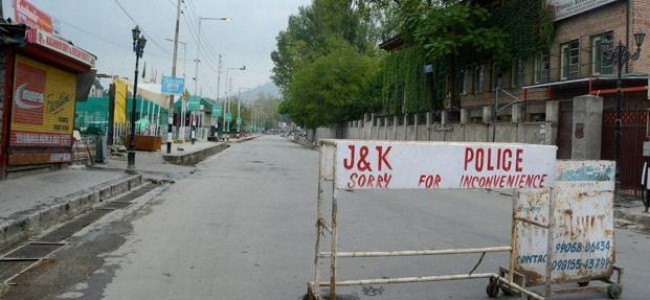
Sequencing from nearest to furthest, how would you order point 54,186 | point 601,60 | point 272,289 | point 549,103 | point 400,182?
point 400,182 < point 272,289 < point 54,186 < point 549,103 < point 601,60

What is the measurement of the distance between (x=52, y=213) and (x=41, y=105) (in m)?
6.79

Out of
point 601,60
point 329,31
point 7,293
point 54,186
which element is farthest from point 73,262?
point 329,31

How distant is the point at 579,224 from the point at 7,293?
5510 mm

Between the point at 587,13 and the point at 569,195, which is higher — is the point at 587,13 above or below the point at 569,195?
above

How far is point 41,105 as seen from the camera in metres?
16.0

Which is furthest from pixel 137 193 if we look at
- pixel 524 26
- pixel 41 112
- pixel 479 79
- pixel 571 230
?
pixel 479 79

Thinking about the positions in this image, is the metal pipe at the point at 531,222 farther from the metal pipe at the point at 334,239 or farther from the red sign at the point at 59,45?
the red sign at the point at 59,45

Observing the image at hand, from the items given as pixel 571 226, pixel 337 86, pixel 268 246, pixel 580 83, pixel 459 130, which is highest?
pixel 337 86

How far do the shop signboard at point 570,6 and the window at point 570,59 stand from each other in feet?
4.31

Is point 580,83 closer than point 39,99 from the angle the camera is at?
No

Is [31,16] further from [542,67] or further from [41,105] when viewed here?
[542,67]

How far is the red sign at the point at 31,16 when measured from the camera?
13553 millimetres

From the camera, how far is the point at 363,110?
58.1m

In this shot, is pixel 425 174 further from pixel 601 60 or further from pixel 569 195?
pixel 601 60
